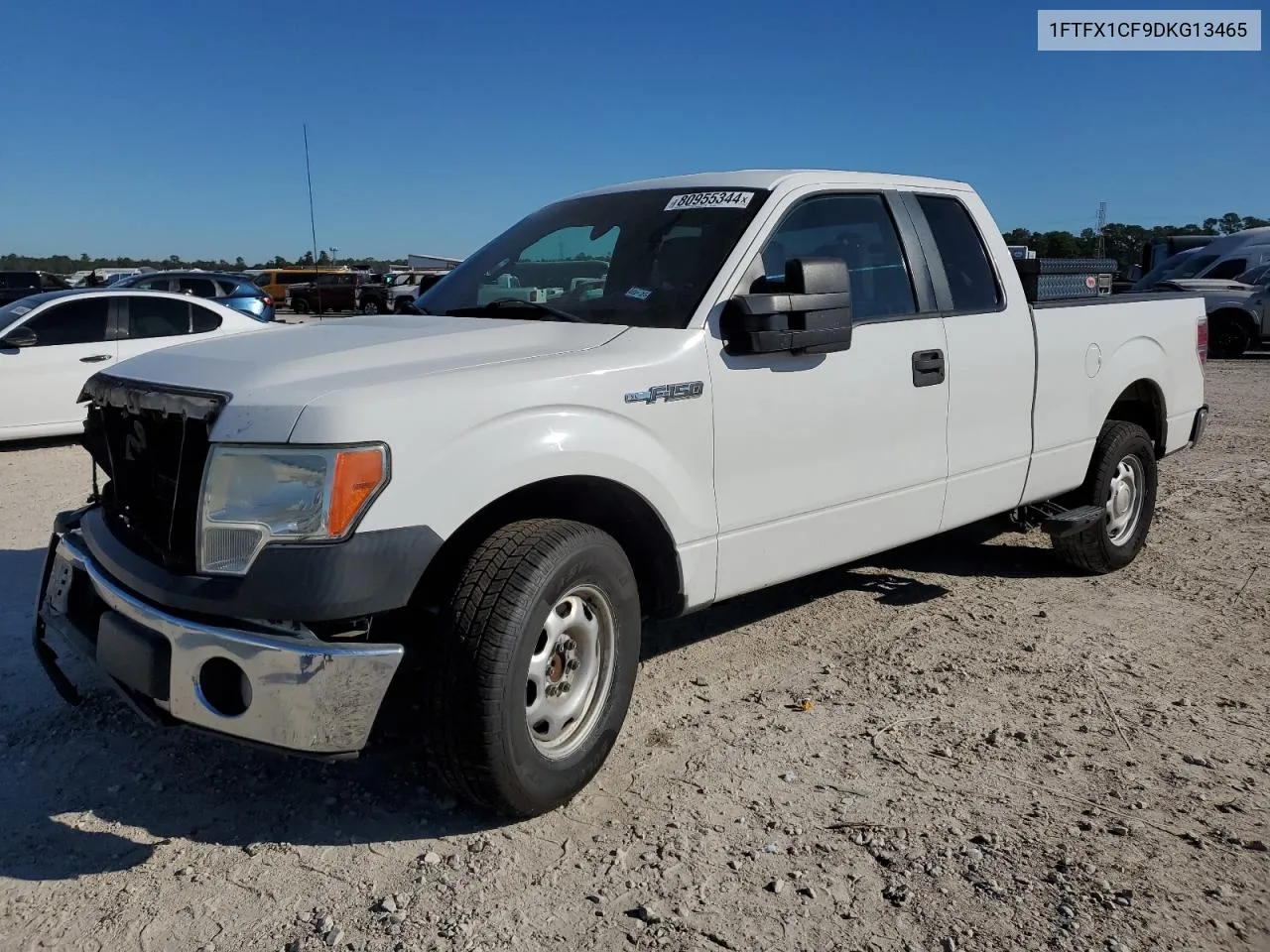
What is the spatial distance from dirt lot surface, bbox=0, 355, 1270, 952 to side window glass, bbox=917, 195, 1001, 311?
4.88 feet

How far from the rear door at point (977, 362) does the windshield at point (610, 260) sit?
1129 mm

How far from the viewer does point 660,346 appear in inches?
138

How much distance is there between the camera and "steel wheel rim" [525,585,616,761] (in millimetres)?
3197

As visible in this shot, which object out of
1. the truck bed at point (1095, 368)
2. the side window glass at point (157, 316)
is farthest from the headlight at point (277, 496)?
the side window glass at point (157, 316)

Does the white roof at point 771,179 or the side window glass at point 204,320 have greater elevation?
the white roof at point 771,179

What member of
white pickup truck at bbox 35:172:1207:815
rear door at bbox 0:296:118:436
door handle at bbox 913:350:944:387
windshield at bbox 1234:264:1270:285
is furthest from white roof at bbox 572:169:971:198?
windshield at bbox 1234:264:1270:285

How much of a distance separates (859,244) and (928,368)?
584mm

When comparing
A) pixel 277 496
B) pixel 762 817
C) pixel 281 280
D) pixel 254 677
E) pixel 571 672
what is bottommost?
pixel 762 817

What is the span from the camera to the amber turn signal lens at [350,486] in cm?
274

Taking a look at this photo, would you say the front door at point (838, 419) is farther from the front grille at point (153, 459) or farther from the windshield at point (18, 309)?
the windshield at point (18, 309)

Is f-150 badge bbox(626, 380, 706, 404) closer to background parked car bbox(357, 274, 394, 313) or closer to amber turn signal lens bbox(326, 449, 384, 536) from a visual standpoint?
amber turn signal lens bbox(326, 449, 384, 536)

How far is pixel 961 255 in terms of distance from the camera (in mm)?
4852

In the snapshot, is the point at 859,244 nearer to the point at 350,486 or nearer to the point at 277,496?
the point at 350,486

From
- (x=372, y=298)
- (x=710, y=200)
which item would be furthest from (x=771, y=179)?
(x=372, y=298)
